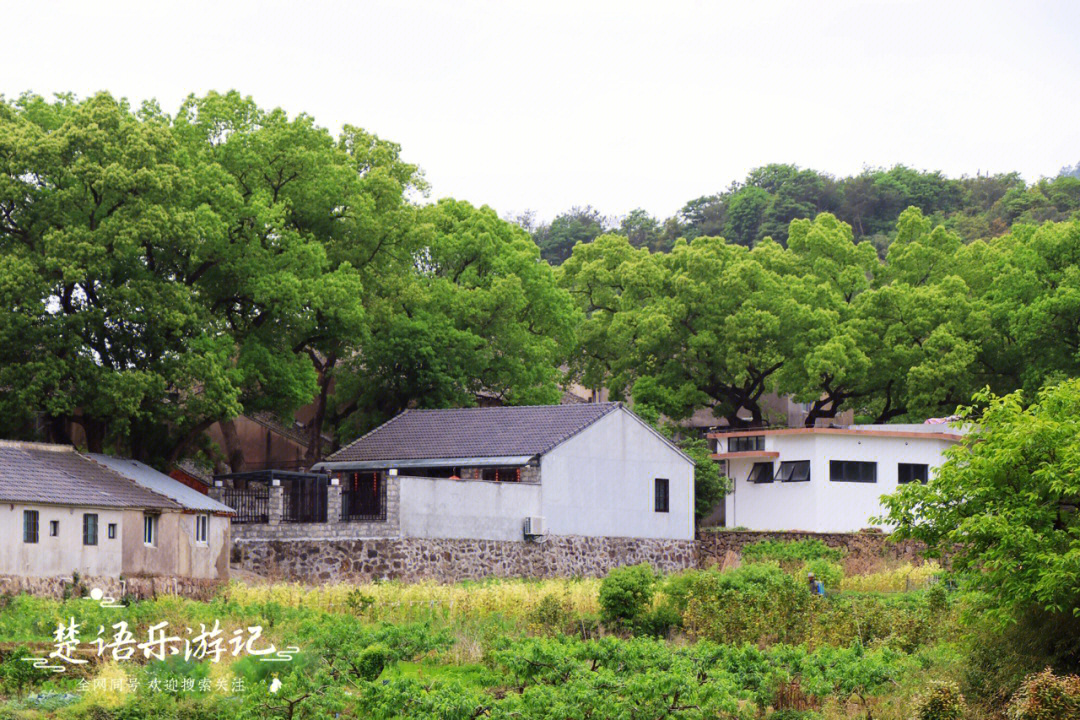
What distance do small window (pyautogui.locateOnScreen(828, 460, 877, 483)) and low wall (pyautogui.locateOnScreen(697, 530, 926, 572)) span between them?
12.7 ft

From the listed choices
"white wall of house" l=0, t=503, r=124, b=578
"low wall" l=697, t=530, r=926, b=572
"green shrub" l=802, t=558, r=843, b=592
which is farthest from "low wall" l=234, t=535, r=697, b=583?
"green shrub" l=802, t=558, r=843, b=592

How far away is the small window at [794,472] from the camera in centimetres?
5466

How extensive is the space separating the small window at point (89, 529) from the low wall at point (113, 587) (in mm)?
947

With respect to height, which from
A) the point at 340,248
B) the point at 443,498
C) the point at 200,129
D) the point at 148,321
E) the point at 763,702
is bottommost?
the point at 763,702

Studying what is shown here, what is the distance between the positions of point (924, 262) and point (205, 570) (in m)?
35.1

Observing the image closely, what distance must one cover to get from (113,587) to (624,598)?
1209 centimetres

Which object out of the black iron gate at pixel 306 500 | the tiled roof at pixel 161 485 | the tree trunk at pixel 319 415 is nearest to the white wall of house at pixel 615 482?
the black iron gate at pixel 306 500

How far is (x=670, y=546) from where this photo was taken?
167 ft

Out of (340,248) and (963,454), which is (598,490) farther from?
(963,454)

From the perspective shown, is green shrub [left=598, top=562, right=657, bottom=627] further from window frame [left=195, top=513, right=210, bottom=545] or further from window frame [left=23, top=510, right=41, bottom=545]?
window frame [left=23, top=510, right=41, bottom=545]

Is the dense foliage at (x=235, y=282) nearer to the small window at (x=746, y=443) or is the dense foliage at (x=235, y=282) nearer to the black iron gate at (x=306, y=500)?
the black iron gate at (x=306, y=500)

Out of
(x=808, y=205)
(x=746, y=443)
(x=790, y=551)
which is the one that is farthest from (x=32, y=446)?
(x=808, y=205)

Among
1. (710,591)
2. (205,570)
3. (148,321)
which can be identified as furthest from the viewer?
(148,321)

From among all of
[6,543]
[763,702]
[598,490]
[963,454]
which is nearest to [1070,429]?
[963,454]
